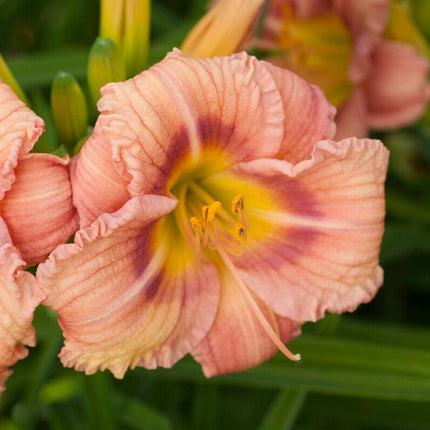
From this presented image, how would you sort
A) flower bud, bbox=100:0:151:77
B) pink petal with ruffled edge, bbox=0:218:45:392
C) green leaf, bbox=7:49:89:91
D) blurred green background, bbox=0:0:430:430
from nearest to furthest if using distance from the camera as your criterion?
pink petal with ruffled edge, bbox=0:218:45:392 < flower bud, bbox=100:0:151:77 < blurred green background, bbox=0:0:430:430 < green leaf, bbox=7:49:89:91

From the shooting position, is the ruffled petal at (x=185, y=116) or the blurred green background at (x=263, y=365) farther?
the blurred green background at (x=263, y=365)

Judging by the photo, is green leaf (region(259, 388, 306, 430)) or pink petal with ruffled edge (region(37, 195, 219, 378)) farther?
green leaf (region(259, 388, 306, 430))

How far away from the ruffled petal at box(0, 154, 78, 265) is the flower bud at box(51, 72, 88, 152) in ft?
0.53

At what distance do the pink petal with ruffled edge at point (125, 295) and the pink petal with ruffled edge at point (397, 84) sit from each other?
2.26 ft

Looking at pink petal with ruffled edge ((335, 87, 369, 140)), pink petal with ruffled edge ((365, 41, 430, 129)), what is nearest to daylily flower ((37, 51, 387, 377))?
pink petal with ruffled edge ((335, 87, 369, 140))

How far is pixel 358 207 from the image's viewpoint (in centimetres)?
92

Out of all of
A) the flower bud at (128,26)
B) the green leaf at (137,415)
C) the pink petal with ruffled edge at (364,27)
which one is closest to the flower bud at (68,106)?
the flower bud at (128,26)

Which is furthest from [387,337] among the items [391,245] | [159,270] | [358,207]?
[159,270]

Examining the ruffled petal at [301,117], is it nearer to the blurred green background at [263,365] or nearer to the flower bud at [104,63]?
the flower bud at [104,63]

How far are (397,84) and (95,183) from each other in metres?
0.84

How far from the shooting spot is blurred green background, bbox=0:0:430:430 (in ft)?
3.66

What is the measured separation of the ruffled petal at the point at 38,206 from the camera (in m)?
0.78

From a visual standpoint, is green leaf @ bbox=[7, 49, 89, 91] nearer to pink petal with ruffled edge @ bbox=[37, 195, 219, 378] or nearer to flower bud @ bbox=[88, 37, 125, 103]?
flower bud @ bbox=[88, 37, 125, 103]

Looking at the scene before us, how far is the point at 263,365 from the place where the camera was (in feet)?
3.67
